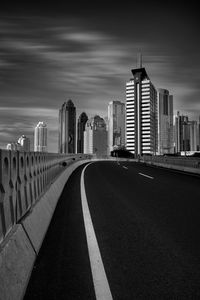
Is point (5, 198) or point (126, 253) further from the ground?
point (5, 198)

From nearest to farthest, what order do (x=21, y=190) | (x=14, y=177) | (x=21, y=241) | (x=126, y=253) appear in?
1. (x=21, y=241)
2. (x=14, y=177)
3. (x=126, y=253)
4. (x=21, y=190)

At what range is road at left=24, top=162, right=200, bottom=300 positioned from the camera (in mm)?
3590

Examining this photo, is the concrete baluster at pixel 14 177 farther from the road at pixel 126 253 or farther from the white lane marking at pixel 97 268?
the white lane marking at pixel 97 268

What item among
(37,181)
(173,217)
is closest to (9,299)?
(37,181)

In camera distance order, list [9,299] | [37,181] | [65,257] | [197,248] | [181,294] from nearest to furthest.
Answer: [9,299] < [181,294] < [65,257] < [197,248] < [37,181]

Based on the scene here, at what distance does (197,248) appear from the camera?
16.5 ft

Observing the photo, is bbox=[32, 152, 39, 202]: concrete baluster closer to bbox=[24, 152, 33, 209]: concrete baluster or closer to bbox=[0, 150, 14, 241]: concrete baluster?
bbox=[24, 152, 33, 209]: concrete baluster

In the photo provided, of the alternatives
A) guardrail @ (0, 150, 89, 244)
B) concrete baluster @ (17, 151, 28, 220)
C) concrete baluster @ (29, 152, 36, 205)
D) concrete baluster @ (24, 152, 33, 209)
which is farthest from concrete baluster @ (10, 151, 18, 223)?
concrete baluster @ (29, 152, 36, 205)

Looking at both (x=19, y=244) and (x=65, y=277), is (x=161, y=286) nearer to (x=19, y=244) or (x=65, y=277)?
(x=65, y=277)

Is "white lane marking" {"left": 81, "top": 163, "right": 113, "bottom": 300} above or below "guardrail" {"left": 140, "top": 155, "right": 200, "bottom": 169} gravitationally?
below

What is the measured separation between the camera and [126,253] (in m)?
4.87

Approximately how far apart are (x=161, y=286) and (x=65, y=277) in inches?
43.7

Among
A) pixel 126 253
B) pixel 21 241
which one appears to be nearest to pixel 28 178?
pixel 21 241

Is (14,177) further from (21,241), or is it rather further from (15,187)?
(21,241)
